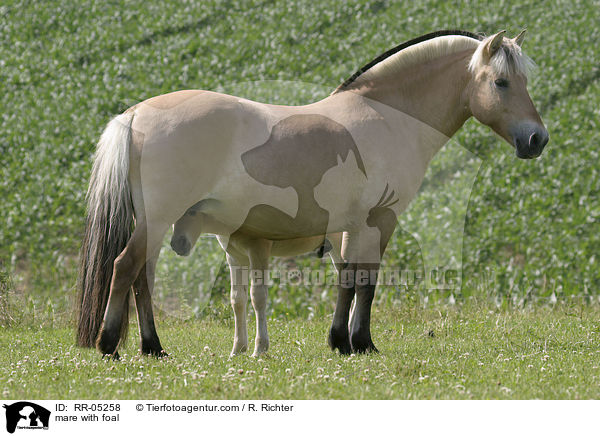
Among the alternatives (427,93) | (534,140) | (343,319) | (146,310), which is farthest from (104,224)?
(534,140)

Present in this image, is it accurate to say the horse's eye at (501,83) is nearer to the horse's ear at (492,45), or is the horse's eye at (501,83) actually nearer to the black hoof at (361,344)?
the horse's ear at (492,45)

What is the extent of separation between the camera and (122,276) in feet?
18.6

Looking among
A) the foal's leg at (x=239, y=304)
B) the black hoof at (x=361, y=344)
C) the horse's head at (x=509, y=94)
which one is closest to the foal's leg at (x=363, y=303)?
the black hoof at (x=361, y=344)

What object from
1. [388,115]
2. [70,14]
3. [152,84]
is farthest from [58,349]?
[70,14]

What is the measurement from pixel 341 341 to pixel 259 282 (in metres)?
0.98

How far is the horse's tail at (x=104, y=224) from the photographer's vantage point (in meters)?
5.77

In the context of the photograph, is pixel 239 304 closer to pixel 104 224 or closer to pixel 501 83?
pixel 104 224

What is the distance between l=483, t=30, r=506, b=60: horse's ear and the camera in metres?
6.22

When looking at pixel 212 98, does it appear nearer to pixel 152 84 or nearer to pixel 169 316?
pixel 169 316

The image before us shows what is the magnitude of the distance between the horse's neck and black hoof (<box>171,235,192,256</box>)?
2270 millimetres

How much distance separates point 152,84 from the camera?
1925cm
